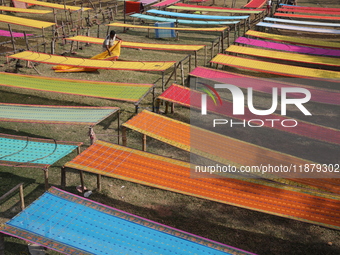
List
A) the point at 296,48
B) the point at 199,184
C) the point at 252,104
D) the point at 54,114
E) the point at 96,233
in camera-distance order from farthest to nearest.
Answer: the point at 296,48, the point at 252,104, the point at 54,114, the point at 199,184, the point at 96,233

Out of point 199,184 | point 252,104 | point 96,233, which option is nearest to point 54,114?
point 199,184

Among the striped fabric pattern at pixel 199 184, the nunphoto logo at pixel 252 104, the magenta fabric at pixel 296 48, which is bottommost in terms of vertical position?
the striped fabric pattern at pixel 199 184

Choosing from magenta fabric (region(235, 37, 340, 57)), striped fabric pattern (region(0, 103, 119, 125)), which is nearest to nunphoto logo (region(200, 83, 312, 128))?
striped fabric pattern (region(0, 103, 119, 125))

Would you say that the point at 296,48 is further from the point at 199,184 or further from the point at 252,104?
the point at 199,184

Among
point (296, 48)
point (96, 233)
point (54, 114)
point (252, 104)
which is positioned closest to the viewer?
point (96, 233)

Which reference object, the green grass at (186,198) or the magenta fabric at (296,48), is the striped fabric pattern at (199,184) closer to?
the green grass at (186,198)

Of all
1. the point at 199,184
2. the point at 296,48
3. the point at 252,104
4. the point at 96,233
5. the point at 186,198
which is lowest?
the point at 186,198

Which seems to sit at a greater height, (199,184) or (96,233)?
(199,184)

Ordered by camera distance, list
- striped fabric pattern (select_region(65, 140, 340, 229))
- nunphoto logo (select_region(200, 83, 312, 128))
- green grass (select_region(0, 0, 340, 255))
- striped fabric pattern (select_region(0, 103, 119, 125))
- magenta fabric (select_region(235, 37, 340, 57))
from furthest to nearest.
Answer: magenta fabric (select_region(235, 37, 340, 57)) < nunphoto logo (select_region(200, 83, 312, 128)) < striped fabric pattern (select_region(0, 103, 119, 125)) < green grass (select_region(0, 0, 340, 255)) < striped fabric pattern (select_region(65, 140, 340, 229))

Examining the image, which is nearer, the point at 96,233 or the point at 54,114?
the point at 96,233

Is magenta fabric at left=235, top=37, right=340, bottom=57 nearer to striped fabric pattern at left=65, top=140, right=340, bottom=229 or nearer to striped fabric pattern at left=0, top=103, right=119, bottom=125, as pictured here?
striped fabric pattern at left=0, top=103, right=119, bottom=125

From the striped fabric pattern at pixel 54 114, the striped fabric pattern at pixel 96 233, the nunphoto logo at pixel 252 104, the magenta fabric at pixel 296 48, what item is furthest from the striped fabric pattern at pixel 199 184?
the magenta fabric at pixel 296 48

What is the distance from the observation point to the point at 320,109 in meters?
10.6

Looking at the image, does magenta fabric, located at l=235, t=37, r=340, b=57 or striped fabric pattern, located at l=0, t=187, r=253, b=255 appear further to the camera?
magenta fabric, located at l=235, t=37, r=340, b=57
